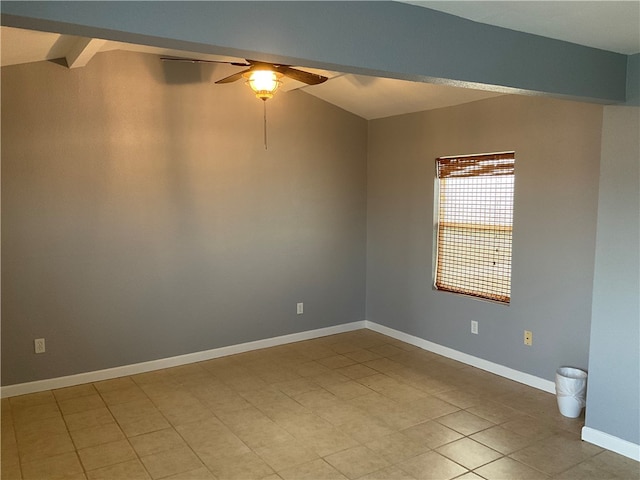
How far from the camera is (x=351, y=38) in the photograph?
191cm

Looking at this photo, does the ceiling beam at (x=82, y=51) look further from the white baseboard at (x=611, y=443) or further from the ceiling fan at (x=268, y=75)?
the white baseboard at (x=611, y=443)

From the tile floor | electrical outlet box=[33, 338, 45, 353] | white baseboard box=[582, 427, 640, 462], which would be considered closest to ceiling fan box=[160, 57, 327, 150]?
the tile floor

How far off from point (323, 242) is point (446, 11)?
11.3ft

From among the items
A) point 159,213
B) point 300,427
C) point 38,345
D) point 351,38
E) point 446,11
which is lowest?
point 300,427

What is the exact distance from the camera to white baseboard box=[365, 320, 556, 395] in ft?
13.1

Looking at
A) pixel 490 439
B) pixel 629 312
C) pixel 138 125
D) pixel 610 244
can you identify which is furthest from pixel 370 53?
pixel 138 125

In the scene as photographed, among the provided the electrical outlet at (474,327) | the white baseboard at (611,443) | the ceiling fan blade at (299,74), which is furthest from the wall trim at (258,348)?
the ceiling fan blade at (299,74)

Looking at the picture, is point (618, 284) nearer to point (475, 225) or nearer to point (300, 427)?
point (475, 225)

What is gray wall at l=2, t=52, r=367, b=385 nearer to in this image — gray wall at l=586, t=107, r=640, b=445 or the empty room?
the empty room

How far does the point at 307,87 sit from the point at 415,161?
4.20ft

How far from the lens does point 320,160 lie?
5.29 meters

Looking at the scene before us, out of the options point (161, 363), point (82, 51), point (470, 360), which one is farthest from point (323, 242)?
point (82, 51)

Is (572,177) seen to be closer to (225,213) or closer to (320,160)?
(320,160)

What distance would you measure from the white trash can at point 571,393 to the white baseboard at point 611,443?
10.8 inches
